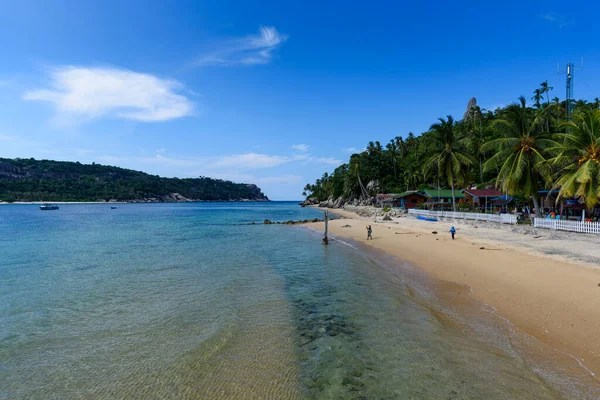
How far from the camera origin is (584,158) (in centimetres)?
2086

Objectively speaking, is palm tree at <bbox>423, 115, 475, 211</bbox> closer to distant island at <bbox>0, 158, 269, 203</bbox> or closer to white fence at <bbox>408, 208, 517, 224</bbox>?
white fence at <bbox>408, 208, 517, 224</bbox>

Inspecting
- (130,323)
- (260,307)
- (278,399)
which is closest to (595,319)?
(278,399)

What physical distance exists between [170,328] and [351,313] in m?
5.39

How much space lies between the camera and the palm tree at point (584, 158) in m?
19.3

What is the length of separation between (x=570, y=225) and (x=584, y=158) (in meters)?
5.05

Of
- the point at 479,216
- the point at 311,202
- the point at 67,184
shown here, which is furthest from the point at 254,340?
the point at 67,184

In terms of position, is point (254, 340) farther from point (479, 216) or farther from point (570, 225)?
point (479, 216)

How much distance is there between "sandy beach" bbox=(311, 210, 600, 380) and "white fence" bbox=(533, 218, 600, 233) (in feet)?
3.30

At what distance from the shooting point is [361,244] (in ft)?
83.6

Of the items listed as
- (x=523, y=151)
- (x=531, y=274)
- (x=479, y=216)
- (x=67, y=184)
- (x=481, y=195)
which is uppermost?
(x=67, y=184)

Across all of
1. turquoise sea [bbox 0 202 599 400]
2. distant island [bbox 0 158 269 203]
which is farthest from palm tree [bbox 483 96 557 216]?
distant island [bbox 0 158 269 203]

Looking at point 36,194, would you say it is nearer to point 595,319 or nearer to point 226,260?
point 226,260

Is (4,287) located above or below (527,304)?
below

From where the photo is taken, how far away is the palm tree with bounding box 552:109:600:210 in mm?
19281
